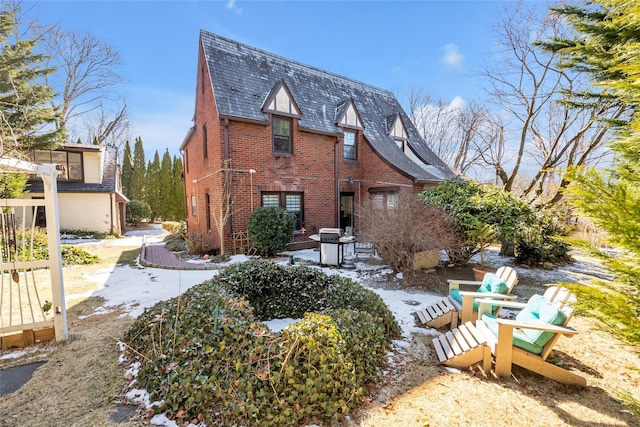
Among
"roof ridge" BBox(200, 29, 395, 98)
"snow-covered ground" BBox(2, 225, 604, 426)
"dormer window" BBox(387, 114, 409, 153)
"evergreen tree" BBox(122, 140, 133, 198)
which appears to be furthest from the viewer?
"evergreen tree" BBox(122, 140, 133, 198)

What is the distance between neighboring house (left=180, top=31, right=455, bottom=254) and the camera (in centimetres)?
1036

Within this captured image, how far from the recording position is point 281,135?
444 inches

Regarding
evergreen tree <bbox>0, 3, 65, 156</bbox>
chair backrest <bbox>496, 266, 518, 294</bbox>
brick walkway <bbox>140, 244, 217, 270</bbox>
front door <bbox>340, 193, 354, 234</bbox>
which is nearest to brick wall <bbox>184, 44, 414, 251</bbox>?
front door <bbox>340, 193, 354, 234</bbox>

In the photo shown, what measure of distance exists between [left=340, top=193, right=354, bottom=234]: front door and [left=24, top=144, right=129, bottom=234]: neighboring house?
15056mm

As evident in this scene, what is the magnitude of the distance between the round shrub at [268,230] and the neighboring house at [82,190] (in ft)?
44.8

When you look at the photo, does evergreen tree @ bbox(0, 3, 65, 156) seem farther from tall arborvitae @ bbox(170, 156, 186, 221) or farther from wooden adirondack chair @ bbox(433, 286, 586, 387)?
wooden adirondack chair @ bbox(433, 286, 586, 387)

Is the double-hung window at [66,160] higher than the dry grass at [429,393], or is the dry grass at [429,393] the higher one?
the double-hung window at [66,160]

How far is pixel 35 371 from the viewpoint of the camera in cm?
335

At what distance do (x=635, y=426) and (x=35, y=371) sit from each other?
21.2ft

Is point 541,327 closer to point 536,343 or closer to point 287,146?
point 536,343

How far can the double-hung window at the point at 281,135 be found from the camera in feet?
36.6

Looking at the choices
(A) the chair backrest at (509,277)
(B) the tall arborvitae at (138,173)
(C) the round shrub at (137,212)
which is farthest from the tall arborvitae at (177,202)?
(A) the chair backrest at (509,277)

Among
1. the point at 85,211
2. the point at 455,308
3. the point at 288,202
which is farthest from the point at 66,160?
the point at 455,308

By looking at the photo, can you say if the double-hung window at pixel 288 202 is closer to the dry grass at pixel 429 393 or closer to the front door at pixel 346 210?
the front door at pixel 346 210
